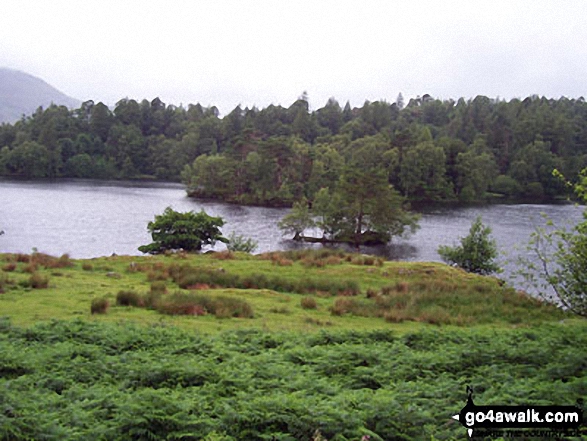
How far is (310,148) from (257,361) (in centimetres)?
10274

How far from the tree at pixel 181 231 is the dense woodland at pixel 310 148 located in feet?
74.4

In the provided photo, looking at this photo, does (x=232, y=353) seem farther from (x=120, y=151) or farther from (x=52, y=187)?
(x=120, y=151)

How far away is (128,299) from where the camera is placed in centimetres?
1706

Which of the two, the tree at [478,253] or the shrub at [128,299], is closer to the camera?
A: the shrub at [128,299]

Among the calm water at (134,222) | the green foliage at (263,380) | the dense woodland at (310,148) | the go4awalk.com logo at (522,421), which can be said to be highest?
the dense woodland at (310,148)

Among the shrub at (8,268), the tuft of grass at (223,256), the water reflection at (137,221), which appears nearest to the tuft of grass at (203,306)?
the shrub at (8,268)

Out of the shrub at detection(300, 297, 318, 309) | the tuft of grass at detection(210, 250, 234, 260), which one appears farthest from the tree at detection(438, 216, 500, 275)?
the shrub at detection(300, 297, 318, 309)

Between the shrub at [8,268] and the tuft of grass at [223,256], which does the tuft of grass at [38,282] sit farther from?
the tuft of grass at [223,256]

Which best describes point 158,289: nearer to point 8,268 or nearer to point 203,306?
point 203,306

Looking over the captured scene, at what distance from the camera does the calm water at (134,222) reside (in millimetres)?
52469

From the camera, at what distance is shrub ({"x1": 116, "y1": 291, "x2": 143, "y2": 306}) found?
55.6 ft

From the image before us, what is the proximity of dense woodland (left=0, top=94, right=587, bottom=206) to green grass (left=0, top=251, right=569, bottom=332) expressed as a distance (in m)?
37.2

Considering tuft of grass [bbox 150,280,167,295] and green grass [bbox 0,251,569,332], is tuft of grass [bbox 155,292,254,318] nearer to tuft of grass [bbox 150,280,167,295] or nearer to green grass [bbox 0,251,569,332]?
green grass [bbox 0,251,569,332]

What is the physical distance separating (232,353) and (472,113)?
148611 mm
